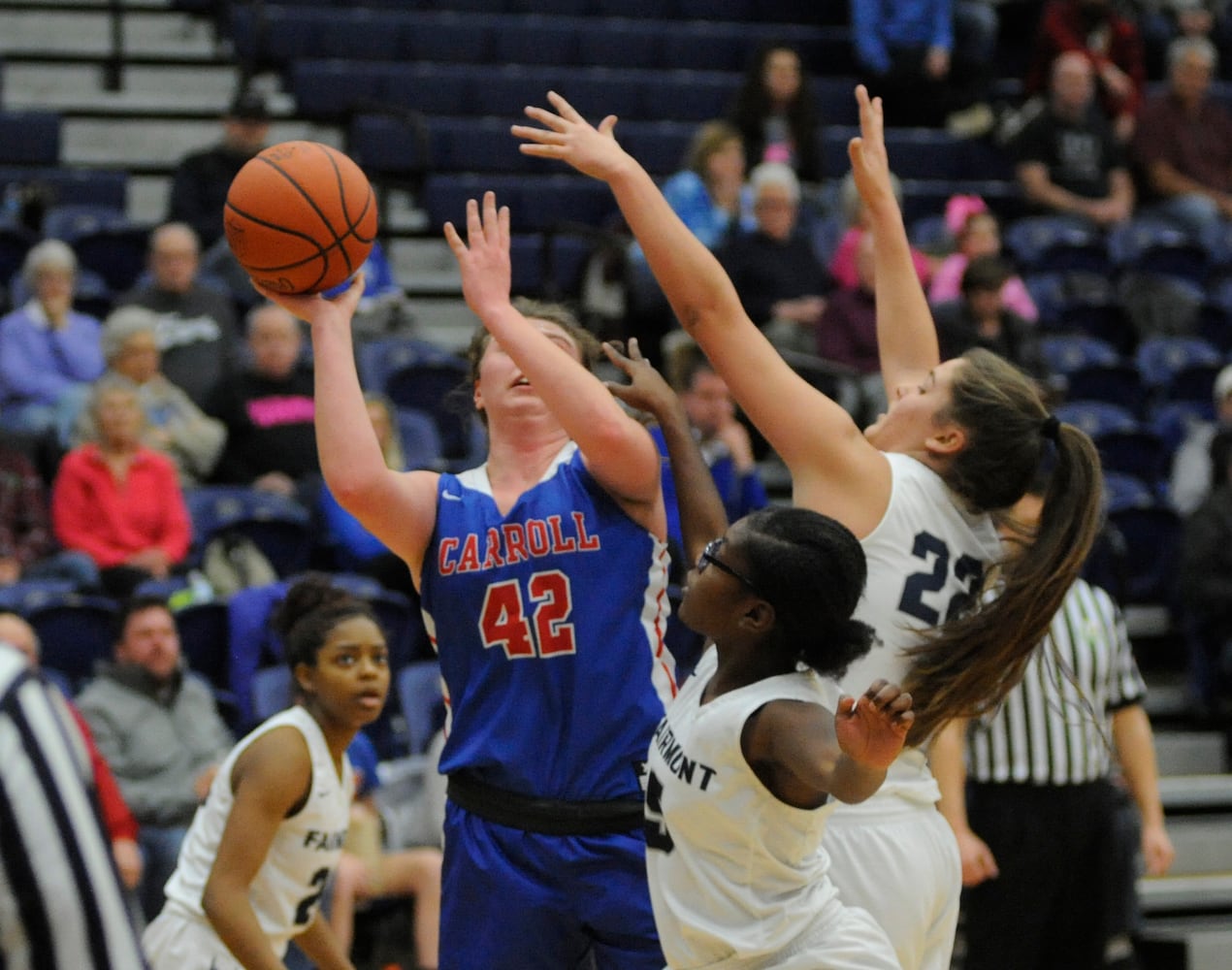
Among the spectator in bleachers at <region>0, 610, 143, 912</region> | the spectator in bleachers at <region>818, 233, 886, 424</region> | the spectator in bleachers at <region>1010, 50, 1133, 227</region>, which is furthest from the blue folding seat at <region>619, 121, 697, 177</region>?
the spectator in bleachers at <region>0, 610, 143, 912</region>

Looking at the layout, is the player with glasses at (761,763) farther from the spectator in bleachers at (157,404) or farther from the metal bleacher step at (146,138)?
the metal bleacher step at (146,138)

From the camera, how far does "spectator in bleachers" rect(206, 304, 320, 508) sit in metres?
8.24

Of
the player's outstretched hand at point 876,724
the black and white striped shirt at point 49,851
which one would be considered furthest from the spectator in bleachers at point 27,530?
the black and white striped shirt at point 49,851

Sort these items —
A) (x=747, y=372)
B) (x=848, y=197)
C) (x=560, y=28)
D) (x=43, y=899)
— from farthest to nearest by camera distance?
(x=560, y=28) → (x=848, y=197) → (x=747, y=372) → (x=43, y=899)

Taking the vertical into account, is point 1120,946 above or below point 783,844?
below

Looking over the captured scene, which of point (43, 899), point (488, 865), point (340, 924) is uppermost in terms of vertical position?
point (43, 899)

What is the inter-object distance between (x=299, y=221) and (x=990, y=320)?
229 inches

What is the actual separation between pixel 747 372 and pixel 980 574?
2.02ft

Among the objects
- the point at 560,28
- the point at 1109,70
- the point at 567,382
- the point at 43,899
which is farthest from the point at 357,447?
the point at 1109,70

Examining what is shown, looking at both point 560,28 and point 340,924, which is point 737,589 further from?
point 560,28

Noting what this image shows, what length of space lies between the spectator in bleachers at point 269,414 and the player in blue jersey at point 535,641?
182 inches

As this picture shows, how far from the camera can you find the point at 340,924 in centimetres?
613

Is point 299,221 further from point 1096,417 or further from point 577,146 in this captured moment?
point 1096,417

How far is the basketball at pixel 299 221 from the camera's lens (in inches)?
141
